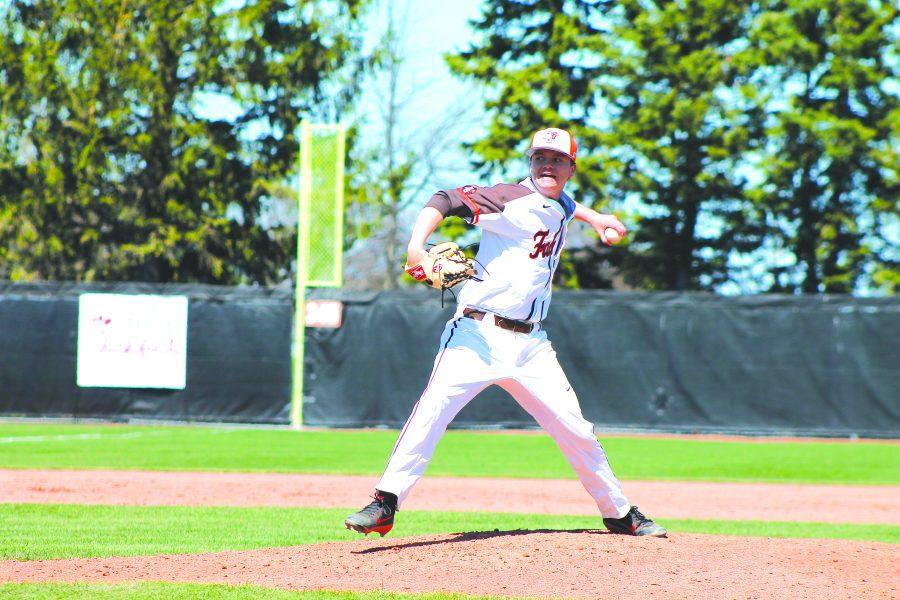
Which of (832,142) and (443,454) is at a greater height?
(832,142)

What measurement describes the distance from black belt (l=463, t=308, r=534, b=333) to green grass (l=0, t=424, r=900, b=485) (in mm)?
7032

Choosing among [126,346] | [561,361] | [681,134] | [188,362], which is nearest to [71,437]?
[126,346]

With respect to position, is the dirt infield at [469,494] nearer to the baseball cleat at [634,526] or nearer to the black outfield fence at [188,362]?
the baseball cleat at [634,526]

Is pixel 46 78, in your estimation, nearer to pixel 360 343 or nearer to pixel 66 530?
pixel 360 343

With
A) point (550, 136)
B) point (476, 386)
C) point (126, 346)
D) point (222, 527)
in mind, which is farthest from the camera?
point (126, 346)

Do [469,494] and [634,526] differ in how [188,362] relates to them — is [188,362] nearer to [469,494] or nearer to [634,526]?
[469,494]

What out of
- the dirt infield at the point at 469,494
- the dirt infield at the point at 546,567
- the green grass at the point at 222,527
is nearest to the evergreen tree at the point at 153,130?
the dirt infield at the point at 469,494

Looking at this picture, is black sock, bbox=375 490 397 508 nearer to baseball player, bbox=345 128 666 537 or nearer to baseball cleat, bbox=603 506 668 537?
baseball player, bbox=345 128 666 537

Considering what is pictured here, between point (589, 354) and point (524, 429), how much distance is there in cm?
162

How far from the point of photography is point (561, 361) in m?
18.6

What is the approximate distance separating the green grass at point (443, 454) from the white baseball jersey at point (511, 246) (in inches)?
280

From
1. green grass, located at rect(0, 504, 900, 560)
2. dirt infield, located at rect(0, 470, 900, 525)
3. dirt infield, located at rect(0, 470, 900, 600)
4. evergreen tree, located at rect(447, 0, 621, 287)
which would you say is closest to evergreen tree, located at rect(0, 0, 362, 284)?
evergreen tree, located at rect(447, 0, 621, 287)

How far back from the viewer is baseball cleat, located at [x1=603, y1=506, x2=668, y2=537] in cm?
594

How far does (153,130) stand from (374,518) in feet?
75.4
